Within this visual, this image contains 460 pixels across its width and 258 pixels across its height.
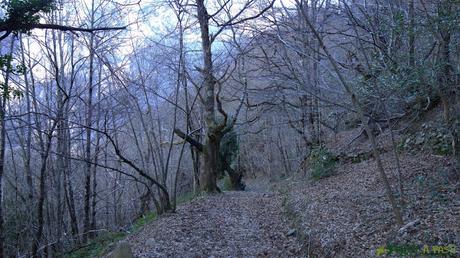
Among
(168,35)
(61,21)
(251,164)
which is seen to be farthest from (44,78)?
(251,164)

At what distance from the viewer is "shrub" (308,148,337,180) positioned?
41.1 feet

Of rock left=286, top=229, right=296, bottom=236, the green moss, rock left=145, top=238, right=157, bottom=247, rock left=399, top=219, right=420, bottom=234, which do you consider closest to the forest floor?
rock left=399, top=219, right=420, bottom=234

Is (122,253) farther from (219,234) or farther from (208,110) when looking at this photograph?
(208,110)

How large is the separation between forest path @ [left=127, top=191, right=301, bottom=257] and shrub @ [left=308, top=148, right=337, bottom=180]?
61.9 inches

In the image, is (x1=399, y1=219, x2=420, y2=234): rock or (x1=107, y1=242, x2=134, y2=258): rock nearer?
(x1=399, y1=219, x2=420, y2=234): rock

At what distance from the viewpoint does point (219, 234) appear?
28.8ft

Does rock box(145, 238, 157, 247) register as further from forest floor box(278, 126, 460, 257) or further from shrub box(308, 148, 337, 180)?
shrub box(308, 148, 337, 180)

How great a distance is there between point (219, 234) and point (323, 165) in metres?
5.09

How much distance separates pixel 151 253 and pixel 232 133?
47.1 feet

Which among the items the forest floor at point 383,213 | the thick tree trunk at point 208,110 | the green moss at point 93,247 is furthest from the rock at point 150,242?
the thick tree trunk at point 208,110

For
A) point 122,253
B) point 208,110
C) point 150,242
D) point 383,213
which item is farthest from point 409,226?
point 208,110

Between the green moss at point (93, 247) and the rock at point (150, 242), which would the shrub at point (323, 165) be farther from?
the rock at point (150, 242)

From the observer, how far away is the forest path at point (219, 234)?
7496mm

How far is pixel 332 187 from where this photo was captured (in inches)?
413
